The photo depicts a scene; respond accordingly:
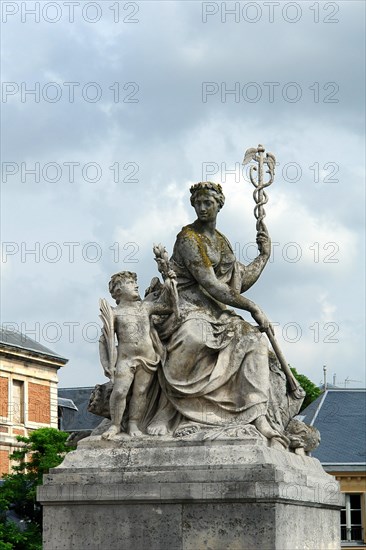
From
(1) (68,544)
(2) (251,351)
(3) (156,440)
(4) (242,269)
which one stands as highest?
(4) (242,269)

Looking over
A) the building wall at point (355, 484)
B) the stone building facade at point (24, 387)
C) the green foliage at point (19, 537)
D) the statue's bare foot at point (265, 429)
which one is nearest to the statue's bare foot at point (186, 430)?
the statue's bare foot at point (265, 429)

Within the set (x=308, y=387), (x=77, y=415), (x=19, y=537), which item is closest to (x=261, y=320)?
(x=19, y=537)

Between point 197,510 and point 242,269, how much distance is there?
3524 millimetres

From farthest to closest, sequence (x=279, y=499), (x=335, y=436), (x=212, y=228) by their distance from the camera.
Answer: (x=335, y=436), (x=212, y=228), (x=279, y=499)

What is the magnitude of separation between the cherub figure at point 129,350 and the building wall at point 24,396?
182 feet

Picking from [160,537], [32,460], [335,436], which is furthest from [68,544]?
[335,436]

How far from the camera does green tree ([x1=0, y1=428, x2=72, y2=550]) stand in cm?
4481

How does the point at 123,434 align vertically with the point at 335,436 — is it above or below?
below

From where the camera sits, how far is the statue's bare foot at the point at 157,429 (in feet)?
56.2

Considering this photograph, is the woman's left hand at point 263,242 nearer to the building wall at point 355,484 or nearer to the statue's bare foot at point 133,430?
the statue's bare foot at point 133,430

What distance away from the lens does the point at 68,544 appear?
16781 millimetres

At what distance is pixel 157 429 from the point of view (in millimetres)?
17188

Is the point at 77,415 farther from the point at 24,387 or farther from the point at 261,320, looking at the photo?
the point at 261,320

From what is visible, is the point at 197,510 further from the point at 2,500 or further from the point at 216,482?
the point at 2,500
